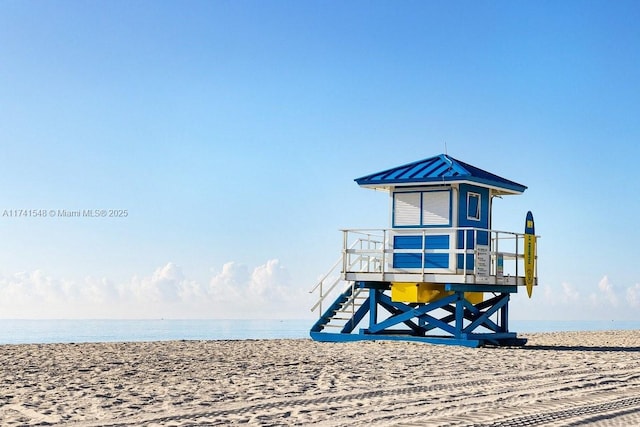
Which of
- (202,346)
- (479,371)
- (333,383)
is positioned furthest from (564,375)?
(202,346)

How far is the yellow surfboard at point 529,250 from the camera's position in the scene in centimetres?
2261

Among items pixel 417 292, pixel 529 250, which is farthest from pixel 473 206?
pixel 417 292

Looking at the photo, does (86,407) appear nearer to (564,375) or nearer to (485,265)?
(564,375)

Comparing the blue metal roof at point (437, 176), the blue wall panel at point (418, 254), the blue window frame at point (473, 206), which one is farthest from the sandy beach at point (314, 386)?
the blue metal roof at point (437, 176)

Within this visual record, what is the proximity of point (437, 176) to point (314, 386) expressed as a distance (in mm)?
9990

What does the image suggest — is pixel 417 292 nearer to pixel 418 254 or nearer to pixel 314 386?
pixel 418 254

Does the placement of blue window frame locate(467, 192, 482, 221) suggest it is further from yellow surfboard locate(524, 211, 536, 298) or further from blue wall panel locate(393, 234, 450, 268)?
yellow surfboard locate(524, 211, 536, 298)

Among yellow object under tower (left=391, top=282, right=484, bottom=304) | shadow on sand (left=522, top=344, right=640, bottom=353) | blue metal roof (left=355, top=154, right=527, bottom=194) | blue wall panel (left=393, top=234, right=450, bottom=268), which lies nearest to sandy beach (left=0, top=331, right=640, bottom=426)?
shadow on sand (left=522, top=344, right=640, bottom=353)

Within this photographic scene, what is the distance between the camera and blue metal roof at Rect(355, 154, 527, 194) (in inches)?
832

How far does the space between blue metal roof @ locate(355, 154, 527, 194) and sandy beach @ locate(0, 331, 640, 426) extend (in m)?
4.10

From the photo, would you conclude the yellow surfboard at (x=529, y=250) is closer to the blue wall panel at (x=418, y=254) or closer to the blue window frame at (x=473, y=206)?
the blue window frame at (x=473, y=206)

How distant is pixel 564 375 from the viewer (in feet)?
46.9

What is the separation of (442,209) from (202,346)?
6.72m

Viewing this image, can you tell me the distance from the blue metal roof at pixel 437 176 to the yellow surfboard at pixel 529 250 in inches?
38.1
